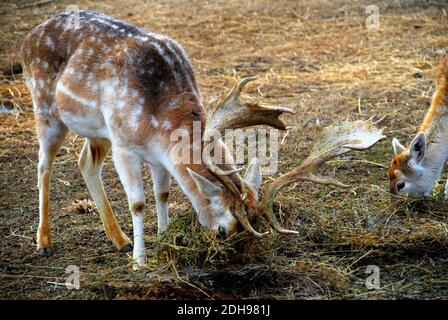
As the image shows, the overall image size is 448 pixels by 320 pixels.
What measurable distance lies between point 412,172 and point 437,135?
528mm

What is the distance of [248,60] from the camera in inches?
475

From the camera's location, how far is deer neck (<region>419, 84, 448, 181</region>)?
7.65m

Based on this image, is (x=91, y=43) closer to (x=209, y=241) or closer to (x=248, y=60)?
(x=209, y=241)

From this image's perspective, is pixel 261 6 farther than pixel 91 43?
Yes

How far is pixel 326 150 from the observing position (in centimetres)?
576

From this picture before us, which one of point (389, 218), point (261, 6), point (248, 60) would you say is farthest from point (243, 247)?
point (261, 6)

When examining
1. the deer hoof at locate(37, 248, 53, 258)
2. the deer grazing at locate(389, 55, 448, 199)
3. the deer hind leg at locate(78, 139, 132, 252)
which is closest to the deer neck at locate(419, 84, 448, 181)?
the deer grazing at locate(389, 55, 448, 199)

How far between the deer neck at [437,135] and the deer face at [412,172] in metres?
0.08

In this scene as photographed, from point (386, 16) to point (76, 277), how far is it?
30.2 feet

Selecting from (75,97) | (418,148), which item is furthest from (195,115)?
(418,148)

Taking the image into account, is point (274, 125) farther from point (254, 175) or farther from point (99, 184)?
point (99, 184)

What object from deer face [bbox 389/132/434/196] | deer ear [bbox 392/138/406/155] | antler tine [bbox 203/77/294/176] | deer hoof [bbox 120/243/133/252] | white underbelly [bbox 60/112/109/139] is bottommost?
deer hoof [bbox 120/243/133/252]

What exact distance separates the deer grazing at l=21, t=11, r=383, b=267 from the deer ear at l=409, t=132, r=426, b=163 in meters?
1.88

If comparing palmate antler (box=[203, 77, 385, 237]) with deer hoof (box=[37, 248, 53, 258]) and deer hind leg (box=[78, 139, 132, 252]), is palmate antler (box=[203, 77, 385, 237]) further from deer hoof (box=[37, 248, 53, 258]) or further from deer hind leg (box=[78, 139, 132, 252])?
deer hoof (box=[37, 248, 53, 258])
